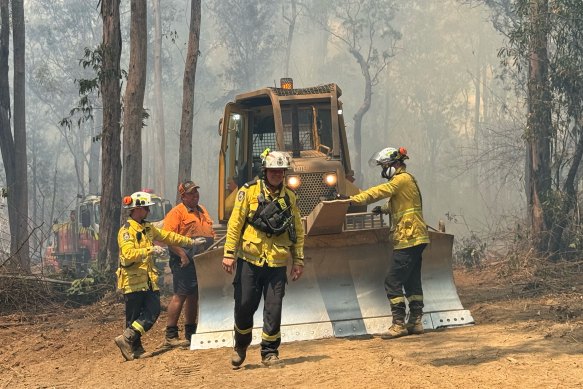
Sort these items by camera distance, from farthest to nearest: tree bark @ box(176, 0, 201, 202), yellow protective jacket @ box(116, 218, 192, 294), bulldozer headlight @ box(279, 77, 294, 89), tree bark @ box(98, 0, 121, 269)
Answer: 1. tree bark @ box(176, 0, 201, 202)
2. tree bark @ box(98, 0, 121, 269)
3. bulldozer headlight @ box(279, 77, 294, 89)
4. yellow protective jacket @ box(116, 218, 192, 294)

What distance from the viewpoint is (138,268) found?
8055 mm

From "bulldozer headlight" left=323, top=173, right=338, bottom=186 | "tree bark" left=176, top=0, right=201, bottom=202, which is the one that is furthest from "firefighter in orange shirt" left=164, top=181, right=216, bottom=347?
"tree bark" left=176, top=0, right=201, bottom=202

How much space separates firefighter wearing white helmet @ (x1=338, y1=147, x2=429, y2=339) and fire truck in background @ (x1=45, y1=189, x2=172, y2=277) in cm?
1474

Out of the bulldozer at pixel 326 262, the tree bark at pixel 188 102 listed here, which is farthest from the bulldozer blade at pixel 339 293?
the tree bark at pixel 188 102

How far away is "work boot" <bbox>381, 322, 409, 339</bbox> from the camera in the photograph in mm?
8367

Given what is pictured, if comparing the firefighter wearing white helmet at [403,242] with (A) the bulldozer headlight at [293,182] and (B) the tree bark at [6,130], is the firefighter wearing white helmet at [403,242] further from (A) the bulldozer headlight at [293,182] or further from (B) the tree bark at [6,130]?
(B) the tree bark at [6,130]

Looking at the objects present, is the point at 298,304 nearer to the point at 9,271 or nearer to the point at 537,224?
the point at 9,271

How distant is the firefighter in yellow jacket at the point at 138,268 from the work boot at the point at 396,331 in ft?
7.59

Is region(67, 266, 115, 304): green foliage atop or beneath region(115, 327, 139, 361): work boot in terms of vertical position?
atop

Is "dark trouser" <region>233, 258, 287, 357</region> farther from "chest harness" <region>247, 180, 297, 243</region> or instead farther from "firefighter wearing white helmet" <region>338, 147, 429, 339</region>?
"firefighter wearing white helmet" <region>338, 147, 429, 339</region>

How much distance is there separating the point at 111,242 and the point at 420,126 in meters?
68.0

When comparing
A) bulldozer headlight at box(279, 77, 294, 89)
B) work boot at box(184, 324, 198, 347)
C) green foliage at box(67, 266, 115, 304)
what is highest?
bulldozer headlight at box(279, 77, 294, 89)

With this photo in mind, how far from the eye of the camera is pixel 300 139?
10.6 metres

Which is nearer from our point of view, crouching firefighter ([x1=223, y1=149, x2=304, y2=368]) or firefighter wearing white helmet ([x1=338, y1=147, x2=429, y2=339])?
crouching firefighter ([x1=223, y1=149, x2=304, y2=368])
